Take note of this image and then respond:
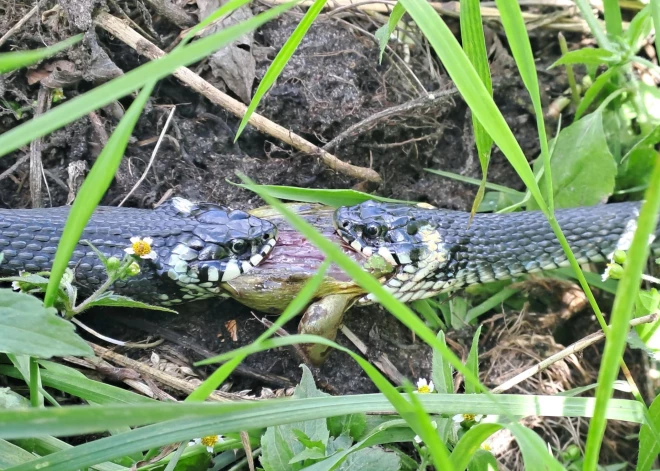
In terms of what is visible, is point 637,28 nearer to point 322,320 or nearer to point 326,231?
point 326,231

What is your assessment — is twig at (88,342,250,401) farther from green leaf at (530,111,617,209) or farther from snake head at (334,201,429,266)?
green leaf at (530,111,617,209)

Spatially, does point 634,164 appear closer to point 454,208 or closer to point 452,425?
point 454,208

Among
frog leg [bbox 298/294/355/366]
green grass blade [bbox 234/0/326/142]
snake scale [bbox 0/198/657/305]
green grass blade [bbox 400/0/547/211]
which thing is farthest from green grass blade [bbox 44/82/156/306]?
frog leg [bbox 298/294/355/366]

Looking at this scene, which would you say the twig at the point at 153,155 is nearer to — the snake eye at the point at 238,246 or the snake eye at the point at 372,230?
the snake eye at the point at 238,246

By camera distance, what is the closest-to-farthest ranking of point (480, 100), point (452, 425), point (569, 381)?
point (480, 100)
point (452, 425)
point (569, 381)

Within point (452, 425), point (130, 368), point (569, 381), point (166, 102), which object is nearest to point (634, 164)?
point (569, 381)

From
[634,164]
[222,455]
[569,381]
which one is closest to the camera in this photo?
[222,455]

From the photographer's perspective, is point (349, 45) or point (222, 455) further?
point (349, 45)

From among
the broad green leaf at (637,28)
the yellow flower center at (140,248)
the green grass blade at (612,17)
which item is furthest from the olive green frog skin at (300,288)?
the green grass blade at (612,17)
